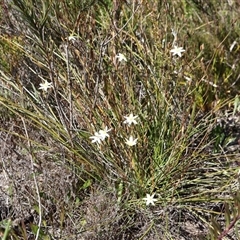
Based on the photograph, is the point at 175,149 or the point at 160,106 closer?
the point at 175,149

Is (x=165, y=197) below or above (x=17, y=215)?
below

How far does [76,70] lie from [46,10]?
874 mm

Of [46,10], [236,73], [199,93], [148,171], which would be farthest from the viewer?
[236,73]

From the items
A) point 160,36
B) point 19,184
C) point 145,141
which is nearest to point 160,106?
point 145,141

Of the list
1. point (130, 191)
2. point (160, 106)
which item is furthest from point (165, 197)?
point (160, 106)

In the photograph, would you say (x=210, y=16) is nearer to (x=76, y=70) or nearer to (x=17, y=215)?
(x=76, y=70)

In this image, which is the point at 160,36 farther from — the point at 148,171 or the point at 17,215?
the point at 17,215

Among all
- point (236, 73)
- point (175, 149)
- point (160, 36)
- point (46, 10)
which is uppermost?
point (46, 10)

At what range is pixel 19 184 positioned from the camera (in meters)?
2.11

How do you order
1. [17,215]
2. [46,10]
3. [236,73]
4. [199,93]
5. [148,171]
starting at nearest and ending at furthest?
[46,10] → [17,215] → [148,171] → [199,93] → [236,73]

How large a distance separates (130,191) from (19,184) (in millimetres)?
487

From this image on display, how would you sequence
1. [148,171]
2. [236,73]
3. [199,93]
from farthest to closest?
[236,73] → [199,93] → [148,171]

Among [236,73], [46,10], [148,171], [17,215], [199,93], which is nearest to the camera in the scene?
[46,10]

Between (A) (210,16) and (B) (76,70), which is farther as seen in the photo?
(A) (210,16)
